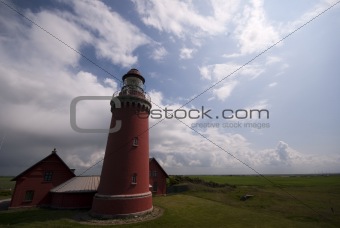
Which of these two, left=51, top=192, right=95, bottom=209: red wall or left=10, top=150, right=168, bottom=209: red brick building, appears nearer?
left=51, top=192, right=95, bottom=209: red wall

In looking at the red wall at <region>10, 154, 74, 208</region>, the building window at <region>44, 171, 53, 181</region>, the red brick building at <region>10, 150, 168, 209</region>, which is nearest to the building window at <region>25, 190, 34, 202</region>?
the red brick building at <region>10, 150, 168, 209</region>

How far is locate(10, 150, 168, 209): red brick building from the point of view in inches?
921

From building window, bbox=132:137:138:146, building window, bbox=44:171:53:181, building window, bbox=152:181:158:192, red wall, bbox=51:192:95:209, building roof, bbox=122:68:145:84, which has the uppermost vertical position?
building roof, bbox=122:68:145:84

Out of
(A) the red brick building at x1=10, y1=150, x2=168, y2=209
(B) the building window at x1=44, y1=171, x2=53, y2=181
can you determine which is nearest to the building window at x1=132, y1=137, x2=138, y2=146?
(A) the red brick building at x1=10, y1=150, x2=168, y2=209

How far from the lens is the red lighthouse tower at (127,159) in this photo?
18.6 m

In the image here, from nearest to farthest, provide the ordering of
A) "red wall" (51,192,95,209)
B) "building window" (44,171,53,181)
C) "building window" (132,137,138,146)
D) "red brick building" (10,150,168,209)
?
"building window" (132,137,138,146) < "red wall" (51,192,95,209) < "red brick building" (10,150,168,209) < "building window" (44,171,53,181)

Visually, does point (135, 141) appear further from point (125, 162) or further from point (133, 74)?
point (133, 74)

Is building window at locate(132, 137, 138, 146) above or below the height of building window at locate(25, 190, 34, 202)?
above

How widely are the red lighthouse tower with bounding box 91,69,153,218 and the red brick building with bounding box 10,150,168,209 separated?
5.05 metres

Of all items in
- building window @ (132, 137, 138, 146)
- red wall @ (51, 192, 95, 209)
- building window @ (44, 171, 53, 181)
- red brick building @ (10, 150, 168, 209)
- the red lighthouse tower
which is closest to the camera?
the red lighthouse tower

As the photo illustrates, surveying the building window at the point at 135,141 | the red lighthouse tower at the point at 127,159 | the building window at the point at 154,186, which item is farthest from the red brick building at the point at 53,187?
the building window at the point at 154,186

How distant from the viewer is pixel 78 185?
2489cm

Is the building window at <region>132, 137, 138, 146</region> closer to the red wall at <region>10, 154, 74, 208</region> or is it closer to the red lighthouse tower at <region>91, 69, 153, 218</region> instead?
the red lighthouse tower at <region>91, 69, 153, 218</region>

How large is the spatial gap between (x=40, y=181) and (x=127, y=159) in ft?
47.1
